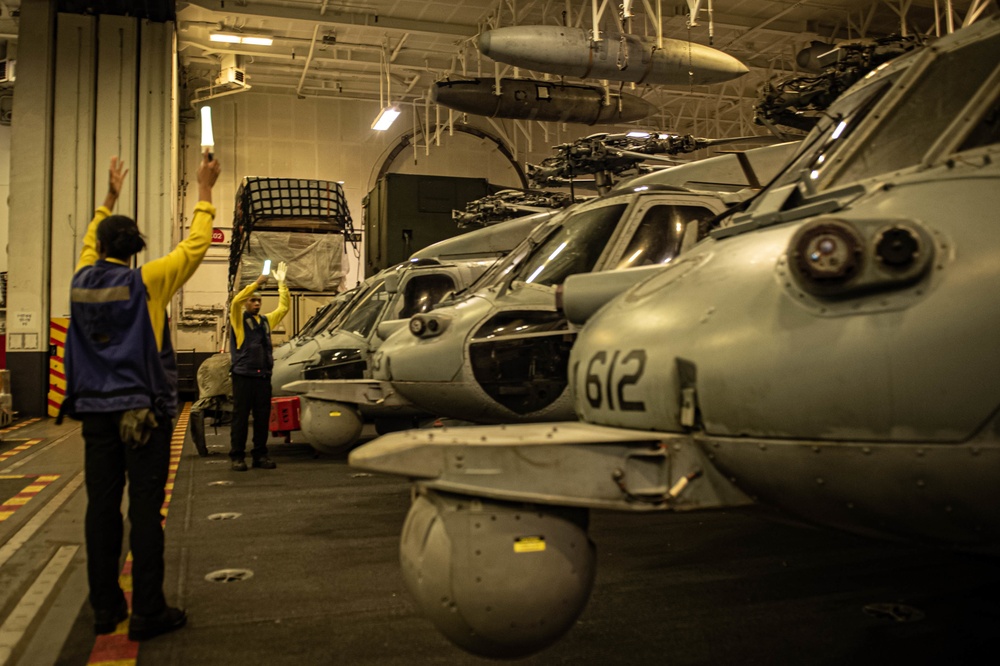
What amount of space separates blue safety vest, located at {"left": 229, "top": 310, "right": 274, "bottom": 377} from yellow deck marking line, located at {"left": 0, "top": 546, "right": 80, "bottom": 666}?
9.10 feet

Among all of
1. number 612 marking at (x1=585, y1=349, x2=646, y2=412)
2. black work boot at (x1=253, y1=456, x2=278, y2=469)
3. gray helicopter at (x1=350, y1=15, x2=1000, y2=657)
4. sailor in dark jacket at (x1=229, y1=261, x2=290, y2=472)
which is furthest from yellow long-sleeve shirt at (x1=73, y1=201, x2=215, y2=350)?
black work boot at (x1=253, y1=456, x2=278, y2=469)

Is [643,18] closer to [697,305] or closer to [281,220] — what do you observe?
[281,220]

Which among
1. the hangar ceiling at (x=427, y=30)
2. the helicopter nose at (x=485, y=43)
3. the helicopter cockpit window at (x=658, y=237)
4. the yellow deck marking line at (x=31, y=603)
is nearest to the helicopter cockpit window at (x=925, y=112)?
the helicopter cockpit window at (x=658, y=237)

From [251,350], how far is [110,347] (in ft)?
13.9

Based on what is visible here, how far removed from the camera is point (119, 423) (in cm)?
343

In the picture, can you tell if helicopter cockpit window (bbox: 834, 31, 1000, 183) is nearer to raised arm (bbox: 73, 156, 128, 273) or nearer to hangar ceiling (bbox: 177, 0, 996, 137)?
raised arm (bbox: 73, 156, 128, 273)

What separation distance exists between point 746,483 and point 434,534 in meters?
0.88

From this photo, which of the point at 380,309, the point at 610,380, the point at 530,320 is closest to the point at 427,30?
the point at 380,309

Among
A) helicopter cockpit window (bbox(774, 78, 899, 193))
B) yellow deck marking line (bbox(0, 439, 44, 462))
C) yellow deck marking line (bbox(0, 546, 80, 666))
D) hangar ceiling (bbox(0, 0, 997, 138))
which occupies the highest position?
hangar ceiling (bbox(0, 0, 997, 138))

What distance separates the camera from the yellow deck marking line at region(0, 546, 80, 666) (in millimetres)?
3447

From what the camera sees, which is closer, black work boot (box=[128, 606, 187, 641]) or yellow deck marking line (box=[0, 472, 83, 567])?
black work boot (box=[128, 606, 187, 641])

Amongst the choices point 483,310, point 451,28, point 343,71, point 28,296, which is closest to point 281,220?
point 28,296

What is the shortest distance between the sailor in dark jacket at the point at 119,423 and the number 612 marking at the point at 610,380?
185cm

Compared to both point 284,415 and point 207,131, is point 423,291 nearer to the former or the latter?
point 284,415
